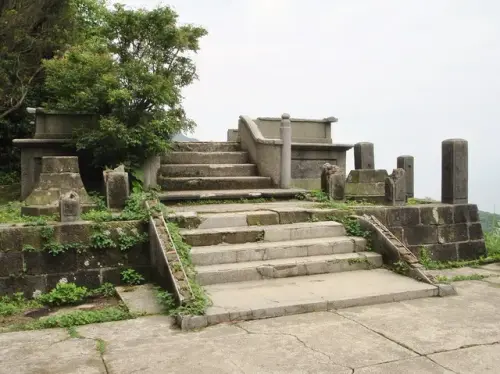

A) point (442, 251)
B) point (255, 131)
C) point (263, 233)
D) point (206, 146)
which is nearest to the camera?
point (263, 233)

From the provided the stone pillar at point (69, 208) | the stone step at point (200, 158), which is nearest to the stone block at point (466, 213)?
the stone step at point (200, 158)

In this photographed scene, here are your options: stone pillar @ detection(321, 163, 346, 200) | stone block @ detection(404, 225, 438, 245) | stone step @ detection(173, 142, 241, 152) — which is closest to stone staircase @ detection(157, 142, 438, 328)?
stone pillar @ detection(321, 163, 346, 200)

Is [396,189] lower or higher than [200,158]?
lower

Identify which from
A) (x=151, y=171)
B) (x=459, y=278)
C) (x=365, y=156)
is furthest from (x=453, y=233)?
(x=151, y=171)

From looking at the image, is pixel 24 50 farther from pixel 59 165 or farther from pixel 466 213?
pixel 466 213

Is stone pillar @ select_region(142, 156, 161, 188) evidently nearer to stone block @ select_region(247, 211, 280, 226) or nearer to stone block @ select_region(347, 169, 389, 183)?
stone block @ select_region(247, 211, 280, 226)

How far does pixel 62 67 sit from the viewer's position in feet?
32.9

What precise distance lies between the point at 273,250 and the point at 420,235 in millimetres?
2757

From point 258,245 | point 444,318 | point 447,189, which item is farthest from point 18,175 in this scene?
point 444,318

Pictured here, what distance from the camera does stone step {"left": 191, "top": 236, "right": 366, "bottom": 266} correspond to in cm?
590

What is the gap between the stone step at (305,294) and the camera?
15.5ft

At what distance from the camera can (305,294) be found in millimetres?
5215

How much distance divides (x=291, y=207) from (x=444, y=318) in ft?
10.4

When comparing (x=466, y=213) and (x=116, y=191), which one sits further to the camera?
(x=466, y=213)
